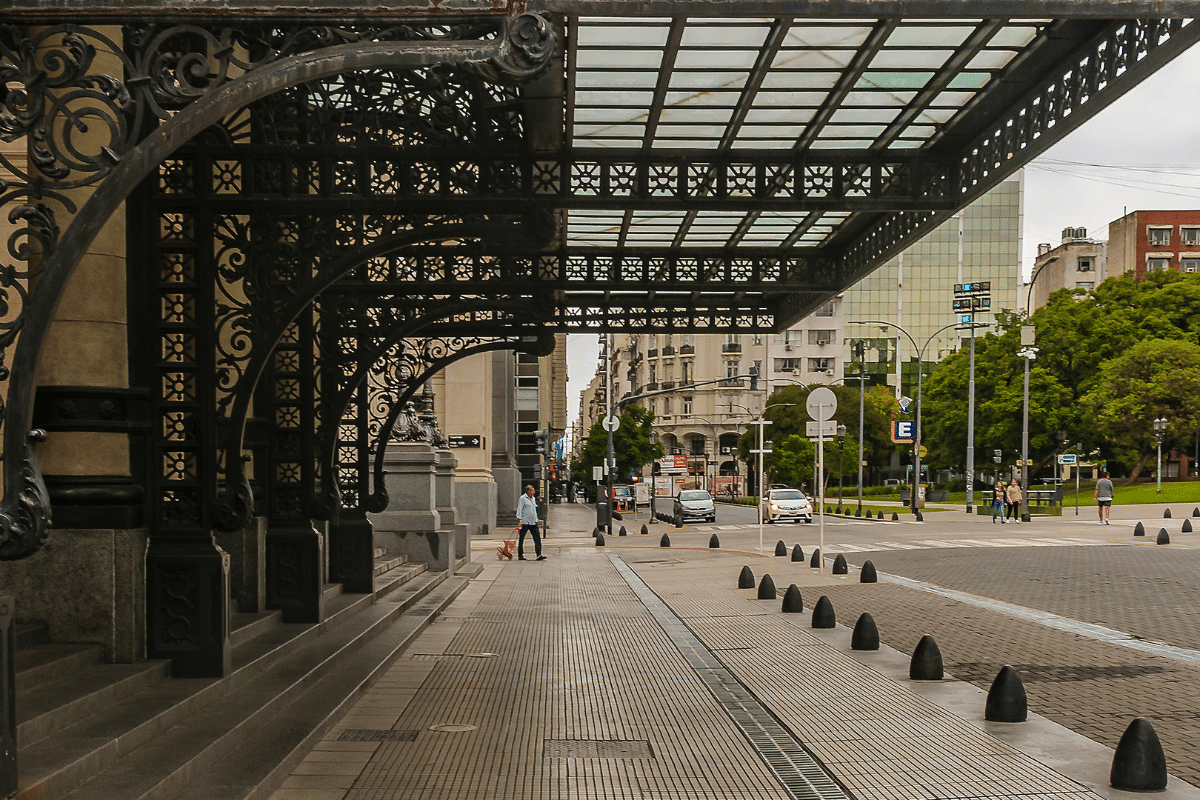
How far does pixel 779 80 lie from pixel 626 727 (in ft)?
22.6

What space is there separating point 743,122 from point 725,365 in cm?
11747

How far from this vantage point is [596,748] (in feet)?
26.9

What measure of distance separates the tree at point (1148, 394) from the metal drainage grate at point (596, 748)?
210 ft

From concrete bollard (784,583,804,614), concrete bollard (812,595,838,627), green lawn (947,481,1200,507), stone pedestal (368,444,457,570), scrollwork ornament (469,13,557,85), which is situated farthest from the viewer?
green lawn (947,481,1200,507)

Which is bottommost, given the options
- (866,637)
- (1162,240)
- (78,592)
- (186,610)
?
(866,637)

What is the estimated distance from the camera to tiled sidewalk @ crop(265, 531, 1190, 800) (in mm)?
7086

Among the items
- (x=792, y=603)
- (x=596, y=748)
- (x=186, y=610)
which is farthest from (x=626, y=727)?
(x=792, y=603)

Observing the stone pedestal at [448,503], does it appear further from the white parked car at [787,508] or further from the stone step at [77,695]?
the white parked car at [787,508]

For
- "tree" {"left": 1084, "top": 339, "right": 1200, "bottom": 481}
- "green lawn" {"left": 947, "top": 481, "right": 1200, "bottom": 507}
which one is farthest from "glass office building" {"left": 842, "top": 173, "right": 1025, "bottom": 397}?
"tree" {"left": 1084, "top": 339, "right": 1200, "bottom": 481}

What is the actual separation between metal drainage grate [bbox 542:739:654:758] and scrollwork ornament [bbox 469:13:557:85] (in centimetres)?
428

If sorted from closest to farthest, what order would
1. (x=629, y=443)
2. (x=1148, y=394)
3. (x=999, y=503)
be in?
(x=999, y=503), (x=1148, y=394), (x=629, y=443)

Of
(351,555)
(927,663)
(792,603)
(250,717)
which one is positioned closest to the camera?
(250,717)

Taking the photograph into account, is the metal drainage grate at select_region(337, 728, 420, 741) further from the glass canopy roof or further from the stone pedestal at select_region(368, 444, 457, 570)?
the stone pedestal at select_region(368, 444, 457, 570)

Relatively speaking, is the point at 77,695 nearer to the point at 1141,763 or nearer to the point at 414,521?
the point at 1141,763
